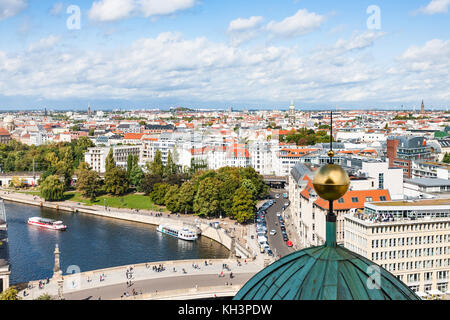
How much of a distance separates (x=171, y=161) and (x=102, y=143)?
21.6 meters

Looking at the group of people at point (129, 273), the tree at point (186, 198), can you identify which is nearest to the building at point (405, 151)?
the tree at point (186, 198)

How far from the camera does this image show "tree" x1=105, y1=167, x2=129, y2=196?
39.0 m

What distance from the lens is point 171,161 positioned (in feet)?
144

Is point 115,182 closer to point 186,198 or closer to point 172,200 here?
point 172,200

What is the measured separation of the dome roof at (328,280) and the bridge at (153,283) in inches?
527

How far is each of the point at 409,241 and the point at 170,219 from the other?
16.2m

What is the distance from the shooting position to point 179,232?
2850cm

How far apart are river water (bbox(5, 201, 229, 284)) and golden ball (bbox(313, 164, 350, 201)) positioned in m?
20.0

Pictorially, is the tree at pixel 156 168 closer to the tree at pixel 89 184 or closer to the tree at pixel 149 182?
the tree at pixel 149 182

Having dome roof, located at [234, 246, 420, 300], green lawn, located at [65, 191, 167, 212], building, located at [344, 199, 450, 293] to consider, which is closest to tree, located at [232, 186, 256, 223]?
green lawn, located at [65, 191, 167, 212]
